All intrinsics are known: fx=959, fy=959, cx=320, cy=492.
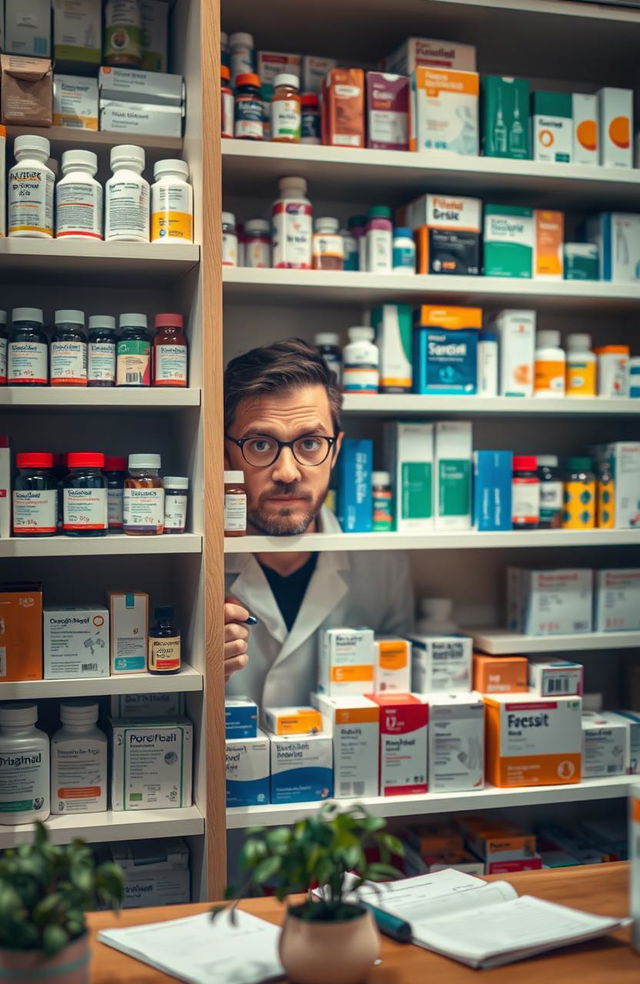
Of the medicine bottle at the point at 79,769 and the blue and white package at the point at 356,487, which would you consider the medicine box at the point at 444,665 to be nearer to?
the blue and white package at the point at 356,487

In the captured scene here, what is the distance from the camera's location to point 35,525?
2.15m

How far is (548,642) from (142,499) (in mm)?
1205

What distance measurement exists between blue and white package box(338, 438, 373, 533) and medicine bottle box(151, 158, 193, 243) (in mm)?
694

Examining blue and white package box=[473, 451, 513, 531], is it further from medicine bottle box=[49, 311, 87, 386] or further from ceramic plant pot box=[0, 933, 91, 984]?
ceramic plant pot box=[0, 933, 91, 984]

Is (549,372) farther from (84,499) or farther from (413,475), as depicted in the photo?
(84,499)

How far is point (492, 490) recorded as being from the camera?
8.52 ft

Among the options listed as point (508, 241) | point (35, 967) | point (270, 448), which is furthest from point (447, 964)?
point (508, 241)

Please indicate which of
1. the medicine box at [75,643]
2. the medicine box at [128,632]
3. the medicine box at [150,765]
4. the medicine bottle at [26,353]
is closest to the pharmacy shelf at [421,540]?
the medicine box at [128,632]

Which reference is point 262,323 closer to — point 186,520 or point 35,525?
point 186,520

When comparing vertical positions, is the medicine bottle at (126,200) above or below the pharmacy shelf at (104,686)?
above

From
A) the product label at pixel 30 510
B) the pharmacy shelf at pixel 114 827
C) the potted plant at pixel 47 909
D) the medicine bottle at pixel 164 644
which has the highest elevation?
the product label at pixel 30 510

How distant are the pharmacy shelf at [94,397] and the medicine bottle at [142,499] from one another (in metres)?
0.13

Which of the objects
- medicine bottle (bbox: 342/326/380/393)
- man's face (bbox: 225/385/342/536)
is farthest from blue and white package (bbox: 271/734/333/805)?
medicine bottle (bbox: 342/326/380/393)

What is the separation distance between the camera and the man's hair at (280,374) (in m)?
2.55
